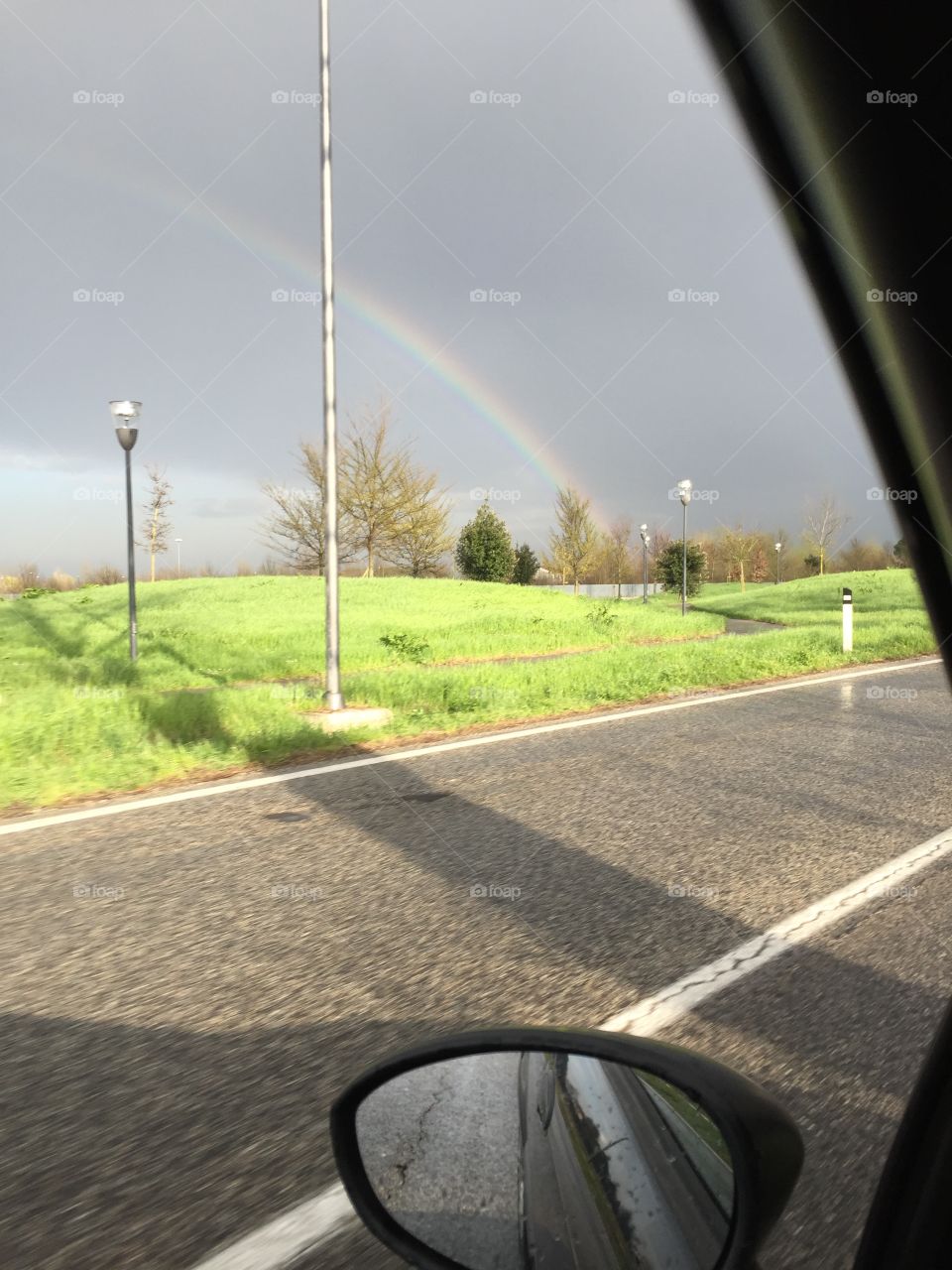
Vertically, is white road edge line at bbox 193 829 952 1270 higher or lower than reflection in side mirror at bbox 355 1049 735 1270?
lower

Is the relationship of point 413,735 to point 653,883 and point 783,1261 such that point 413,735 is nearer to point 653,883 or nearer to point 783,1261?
point 653,883

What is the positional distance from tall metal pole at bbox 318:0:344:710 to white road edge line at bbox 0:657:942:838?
1.79m

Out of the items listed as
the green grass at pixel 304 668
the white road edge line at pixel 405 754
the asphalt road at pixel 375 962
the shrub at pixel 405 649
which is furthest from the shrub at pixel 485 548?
the asphalt road at pixel 375 962

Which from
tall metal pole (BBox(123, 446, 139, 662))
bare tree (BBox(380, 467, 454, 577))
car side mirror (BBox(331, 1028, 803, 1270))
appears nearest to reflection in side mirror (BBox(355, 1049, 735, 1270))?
car side mirror (BBox(331, 1028, 803, 1270))

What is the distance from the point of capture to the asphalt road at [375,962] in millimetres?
2146

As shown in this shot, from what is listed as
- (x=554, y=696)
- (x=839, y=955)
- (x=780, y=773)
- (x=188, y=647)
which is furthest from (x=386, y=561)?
(x=839, y=955)

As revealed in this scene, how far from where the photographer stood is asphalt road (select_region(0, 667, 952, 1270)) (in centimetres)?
215

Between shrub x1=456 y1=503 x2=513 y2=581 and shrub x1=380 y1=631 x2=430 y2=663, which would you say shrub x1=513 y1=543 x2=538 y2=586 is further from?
shrub x1=380 y1=631 x2=430 y2=663

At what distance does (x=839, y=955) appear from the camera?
11.5 ft

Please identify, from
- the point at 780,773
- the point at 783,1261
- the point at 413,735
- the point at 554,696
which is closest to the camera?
the point at 783,1261

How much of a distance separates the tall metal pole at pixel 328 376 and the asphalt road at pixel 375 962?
124 inches

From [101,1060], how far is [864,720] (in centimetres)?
810

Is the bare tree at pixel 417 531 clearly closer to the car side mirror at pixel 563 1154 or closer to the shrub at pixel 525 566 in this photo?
the shrub at pixel 525 566

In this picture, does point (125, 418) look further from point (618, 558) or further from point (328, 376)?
point (618, 558)
